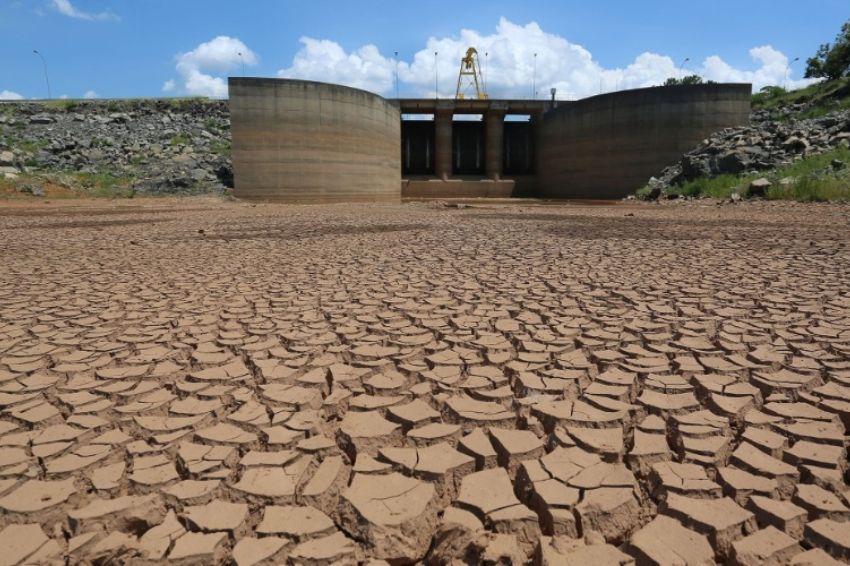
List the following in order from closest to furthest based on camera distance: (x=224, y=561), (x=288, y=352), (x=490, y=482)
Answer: (x=224, y=561), (x=490, y=482), (x=288, y=352)

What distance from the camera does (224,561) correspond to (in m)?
1.16

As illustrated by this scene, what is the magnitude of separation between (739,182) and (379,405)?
17072mm

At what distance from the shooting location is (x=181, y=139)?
76.5 feet

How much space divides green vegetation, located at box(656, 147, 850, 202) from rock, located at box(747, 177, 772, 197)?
0.15 m

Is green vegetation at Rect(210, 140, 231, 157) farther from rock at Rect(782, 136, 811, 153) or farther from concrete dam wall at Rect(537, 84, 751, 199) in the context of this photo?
rock at Rect(782, 136, 811, 153)

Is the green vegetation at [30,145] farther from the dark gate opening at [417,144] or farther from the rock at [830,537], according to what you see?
the rock at [830,537]

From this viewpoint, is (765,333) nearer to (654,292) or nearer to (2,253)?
(654,292)

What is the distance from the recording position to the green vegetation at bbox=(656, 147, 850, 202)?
11.9 metres

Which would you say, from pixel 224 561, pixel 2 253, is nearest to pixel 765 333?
pixel 224 561

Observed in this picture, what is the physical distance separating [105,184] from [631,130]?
21370 mm

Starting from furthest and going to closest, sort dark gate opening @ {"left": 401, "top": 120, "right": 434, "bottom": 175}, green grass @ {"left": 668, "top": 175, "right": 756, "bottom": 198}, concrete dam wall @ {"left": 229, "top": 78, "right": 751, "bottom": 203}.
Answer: dark gate opening @ {"left": 401, "top": 120, "right": 434, "bottom": 175}
concrete dam wall @ {"left": 229, "top": 78, "right": 751, "bottom": 203}
green grass @ {"left": 668, "top": 175, "right": 756, "bottom": 198}

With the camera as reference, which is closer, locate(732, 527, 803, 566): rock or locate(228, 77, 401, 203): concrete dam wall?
locate(732, 527, 803, 566): rock

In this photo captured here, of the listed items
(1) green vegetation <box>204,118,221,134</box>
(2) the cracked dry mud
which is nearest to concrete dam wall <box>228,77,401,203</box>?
(1) green vegetation <box>204,118,221,134</box>

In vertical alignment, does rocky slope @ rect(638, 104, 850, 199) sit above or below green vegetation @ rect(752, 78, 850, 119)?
below
